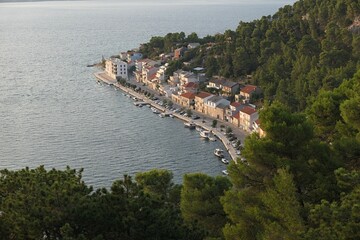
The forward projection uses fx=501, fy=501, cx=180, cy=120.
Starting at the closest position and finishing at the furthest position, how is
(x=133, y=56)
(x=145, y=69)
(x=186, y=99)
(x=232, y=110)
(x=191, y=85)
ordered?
1. (x=232, y=110)
2. (x=186, y=99)
3. (x=191, y=85)
4. (x=145, y=69)
5. (x=133, y=56)

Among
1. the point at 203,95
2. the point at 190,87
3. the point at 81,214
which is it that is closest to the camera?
the point at 81,214

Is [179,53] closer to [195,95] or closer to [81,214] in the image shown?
[195,95]

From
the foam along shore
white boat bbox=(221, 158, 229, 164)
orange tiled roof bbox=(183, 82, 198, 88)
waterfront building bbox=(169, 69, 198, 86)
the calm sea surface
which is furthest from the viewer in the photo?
waterfront building bbox=(169, 69, 198, 86)

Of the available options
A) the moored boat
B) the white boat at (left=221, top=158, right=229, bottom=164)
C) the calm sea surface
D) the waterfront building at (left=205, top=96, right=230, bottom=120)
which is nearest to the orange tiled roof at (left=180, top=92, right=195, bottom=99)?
the waterfront building at (left=205, top=96, right=230, bottom=120)

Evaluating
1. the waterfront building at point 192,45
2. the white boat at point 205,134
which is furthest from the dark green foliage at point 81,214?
the waterfront building at point 192,45

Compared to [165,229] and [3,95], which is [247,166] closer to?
[165,229]

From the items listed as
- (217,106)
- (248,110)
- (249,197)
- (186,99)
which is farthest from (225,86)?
(249,197)

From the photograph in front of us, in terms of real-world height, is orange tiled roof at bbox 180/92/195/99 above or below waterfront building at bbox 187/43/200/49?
below

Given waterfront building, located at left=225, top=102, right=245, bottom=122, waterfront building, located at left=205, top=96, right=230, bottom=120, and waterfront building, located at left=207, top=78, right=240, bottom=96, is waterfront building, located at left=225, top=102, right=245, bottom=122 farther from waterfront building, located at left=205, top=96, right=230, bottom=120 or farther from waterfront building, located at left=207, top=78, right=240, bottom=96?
waterfront building, located at left=207, top=78, right=240, bottom=96

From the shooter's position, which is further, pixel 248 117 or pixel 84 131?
pixel 84 131
